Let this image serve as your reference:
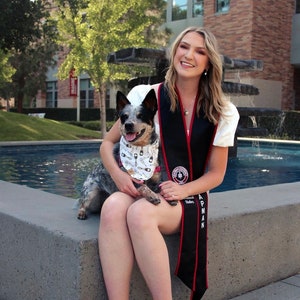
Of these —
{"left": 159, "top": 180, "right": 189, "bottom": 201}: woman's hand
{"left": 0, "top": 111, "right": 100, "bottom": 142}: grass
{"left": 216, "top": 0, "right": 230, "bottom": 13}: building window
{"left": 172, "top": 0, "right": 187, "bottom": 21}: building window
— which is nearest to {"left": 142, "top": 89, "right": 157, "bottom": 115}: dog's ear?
{"left": 159, "top": 180, "right": 189, "bottom": 201}: woman's hand

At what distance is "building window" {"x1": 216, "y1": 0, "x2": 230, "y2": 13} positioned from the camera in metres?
23.0

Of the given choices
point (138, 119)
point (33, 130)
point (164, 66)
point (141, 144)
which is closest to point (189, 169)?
point (141, 144)

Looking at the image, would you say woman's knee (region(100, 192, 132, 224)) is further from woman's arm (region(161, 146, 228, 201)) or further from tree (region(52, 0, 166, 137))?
tree (region(52, 0, 166, 137))

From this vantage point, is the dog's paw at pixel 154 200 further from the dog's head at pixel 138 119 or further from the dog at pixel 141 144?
the dog's head at pixel 138 119

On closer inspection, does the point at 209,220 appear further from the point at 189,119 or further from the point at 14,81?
the point at 14,81

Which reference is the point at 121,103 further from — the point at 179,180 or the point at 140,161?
the point at 179,180

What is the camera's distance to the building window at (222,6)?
75.3ft

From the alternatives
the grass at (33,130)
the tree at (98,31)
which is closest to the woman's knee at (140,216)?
the grass at (33,130)

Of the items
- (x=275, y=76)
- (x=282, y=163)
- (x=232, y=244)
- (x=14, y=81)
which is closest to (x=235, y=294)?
(x=232, y=244)

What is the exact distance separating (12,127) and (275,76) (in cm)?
1344

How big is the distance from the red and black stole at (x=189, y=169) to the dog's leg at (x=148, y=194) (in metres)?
0.22

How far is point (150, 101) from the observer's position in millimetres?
2740

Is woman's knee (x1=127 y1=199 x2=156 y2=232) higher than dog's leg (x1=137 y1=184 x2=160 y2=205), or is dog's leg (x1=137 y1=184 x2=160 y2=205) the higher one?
dog's leg (x1=137 y1=184 x2=160 y2=205)

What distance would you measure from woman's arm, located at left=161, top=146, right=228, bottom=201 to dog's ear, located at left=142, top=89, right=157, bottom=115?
457 mm
